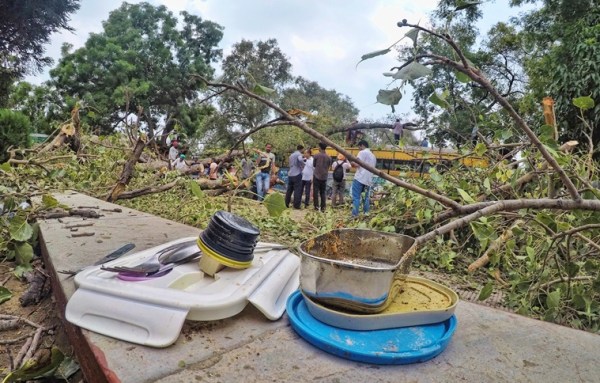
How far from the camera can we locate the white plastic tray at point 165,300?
1135 millimetres

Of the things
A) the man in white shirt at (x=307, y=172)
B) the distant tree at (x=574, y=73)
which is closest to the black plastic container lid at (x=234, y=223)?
the distant tree at (x=574, y=73)

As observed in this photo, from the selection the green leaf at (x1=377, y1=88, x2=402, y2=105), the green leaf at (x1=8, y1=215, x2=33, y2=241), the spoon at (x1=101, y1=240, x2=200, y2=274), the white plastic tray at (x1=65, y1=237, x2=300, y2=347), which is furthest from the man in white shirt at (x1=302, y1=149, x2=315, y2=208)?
the green leaf at (x1=377, y1=88, x2=402, y2=105)

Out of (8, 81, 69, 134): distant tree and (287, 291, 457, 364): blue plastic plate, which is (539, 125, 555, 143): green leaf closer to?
(287, 291, 457, 364): blue plastic plate

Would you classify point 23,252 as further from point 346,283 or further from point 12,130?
point 12,130

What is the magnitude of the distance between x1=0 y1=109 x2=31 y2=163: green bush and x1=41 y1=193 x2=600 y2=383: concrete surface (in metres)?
7.34

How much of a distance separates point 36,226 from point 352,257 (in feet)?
7.22

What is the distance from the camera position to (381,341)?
111 cm

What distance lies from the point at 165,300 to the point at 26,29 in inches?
467

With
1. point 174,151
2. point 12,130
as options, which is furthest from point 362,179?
point 12,130

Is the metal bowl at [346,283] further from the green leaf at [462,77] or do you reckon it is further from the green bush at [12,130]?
the green bush at [12,130]

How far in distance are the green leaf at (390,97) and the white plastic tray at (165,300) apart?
73 centimetres

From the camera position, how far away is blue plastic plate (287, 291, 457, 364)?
105cm

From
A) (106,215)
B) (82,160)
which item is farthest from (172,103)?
(106,215)

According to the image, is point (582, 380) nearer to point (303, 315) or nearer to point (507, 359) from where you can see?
point (507, 359)
